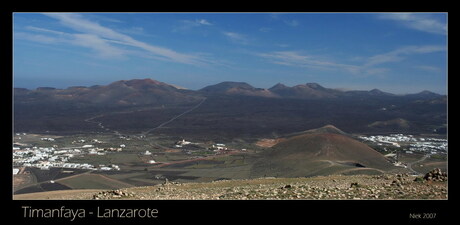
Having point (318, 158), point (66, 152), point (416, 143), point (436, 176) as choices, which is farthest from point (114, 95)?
point (436, 176)

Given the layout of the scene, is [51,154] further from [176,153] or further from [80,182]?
[80,182]

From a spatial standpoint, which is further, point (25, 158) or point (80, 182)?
point (25, 158)

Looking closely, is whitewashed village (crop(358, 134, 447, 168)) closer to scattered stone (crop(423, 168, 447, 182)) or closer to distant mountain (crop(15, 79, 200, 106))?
scattered stone (crop(423, 168, 447, 182))

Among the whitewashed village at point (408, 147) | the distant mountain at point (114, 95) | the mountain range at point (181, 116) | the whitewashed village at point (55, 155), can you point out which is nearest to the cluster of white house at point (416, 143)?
the whitewashed village at point (408, 147)

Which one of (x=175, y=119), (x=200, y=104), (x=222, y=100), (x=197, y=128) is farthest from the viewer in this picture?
(x=222, y=100)

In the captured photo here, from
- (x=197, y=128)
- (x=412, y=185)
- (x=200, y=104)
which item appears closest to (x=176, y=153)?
(x=197, y=128)

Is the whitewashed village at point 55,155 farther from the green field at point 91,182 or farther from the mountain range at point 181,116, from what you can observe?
the mountain range at point 181,116
